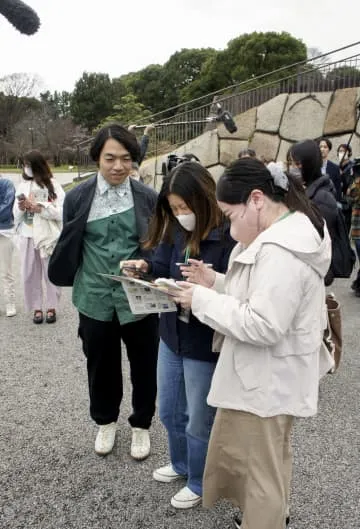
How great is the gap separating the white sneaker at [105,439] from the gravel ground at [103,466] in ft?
0.14

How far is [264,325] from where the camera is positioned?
1.38 m

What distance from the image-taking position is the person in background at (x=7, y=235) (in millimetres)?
4887

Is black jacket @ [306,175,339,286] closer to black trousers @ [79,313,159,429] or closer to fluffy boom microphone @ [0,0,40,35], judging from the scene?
black trousers @ [79,313,159,429]

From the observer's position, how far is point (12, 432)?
2797 millimetres

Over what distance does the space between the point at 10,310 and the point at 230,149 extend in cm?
779


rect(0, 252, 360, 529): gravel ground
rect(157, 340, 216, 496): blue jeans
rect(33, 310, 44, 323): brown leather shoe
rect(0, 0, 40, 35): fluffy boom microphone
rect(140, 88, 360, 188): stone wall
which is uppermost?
rect(140, 88, 360, 188): stone wall

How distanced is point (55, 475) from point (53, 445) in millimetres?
286

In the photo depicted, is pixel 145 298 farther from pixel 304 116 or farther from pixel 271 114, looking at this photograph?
pixel 271 114

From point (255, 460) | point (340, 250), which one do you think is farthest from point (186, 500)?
point (340, 250)

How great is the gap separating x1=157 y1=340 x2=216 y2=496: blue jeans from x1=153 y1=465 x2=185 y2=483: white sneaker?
0.11 ft

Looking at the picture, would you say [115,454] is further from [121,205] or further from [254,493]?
[121,205]

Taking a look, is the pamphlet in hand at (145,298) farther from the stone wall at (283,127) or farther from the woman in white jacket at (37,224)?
the stone wall at (283,127)

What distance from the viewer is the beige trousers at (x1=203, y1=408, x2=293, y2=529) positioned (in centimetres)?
156

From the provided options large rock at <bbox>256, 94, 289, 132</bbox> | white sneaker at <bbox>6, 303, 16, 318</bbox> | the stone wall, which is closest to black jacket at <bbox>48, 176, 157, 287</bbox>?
white sneaker at <bbox>6, 303, 16, 318</bbox>
